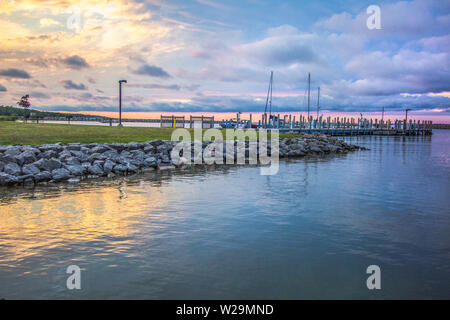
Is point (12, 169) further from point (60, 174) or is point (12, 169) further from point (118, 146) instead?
point (118, 146)

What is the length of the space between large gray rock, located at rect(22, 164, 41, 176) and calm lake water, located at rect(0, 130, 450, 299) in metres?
2.21

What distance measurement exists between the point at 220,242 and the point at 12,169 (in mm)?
12911

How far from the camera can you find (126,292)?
20.7 feet

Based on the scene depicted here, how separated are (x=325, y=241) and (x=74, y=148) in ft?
56.0

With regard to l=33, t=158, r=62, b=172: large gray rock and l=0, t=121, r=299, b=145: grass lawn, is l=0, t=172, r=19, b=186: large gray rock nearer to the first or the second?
l=33, t=158, r=62, b=172: large gray rock

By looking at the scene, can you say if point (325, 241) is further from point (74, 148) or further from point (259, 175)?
point (74, 148)

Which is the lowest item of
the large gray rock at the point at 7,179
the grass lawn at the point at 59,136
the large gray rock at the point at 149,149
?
the large gray rock at the point at 7,179

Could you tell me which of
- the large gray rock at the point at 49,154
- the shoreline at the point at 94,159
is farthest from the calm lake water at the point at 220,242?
the large gray rock at the point at 49,154

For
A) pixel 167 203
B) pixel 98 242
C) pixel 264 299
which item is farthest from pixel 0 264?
pixel 167 203

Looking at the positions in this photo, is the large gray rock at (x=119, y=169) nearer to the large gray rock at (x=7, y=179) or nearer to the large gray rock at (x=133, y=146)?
the large gray rock at (x=133, y=146)

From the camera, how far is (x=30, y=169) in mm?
17406

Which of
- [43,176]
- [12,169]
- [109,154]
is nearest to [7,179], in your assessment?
[12,169]

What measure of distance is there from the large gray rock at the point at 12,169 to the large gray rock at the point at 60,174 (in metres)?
1.54

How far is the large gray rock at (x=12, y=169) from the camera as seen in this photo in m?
16.8
